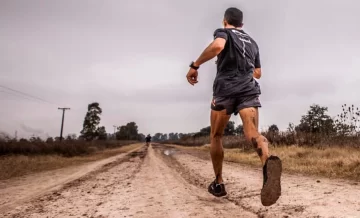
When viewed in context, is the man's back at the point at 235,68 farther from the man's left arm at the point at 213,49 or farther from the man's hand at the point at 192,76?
the man's hand at the point at 192,76

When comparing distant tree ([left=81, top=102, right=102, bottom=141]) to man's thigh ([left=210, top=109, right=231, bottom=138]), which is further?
distant tree ([left=81, top=102, right=102, bottom=141])

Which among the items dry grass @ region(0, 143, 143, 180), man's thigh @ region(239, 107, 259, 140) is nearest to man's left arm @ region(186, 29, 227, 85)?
man's thigh @ region(239, 107, 259, 140)

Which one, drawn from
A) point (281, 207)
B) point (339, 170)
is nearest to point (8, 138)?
point (339, 170)

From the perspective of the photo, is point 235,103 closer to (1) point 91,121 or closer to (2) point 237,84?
(2) point 237,84

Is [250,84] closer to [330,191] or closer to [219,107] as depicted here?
[219,107]

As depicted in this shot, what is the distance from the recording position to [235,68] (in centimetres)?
282

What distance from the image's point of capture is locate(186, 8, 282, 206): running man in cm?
247

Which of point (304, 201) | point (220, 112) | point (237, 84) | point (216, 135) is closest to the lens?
point (237, 84)

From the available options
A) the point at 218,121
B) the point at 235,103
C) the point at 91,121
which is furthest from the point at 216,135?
the point at 91,121

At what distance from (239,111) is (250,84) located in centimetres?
26

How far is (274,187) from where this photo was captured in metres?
2.41

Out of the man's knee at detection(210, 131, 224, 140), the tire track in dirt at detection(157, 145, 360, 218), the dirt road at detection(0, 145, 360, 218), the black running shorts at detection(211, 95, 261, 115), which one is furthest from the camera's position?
the dirt road at detection(0, 145, 360, 218)

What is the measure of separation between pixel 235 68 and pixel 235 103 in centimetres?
31

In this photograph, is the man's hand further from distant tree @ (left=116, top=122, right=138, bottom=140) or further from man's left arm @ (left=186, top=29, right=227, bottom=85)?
distant tree @ (left=116, top=122, right=138, bottom=140)
